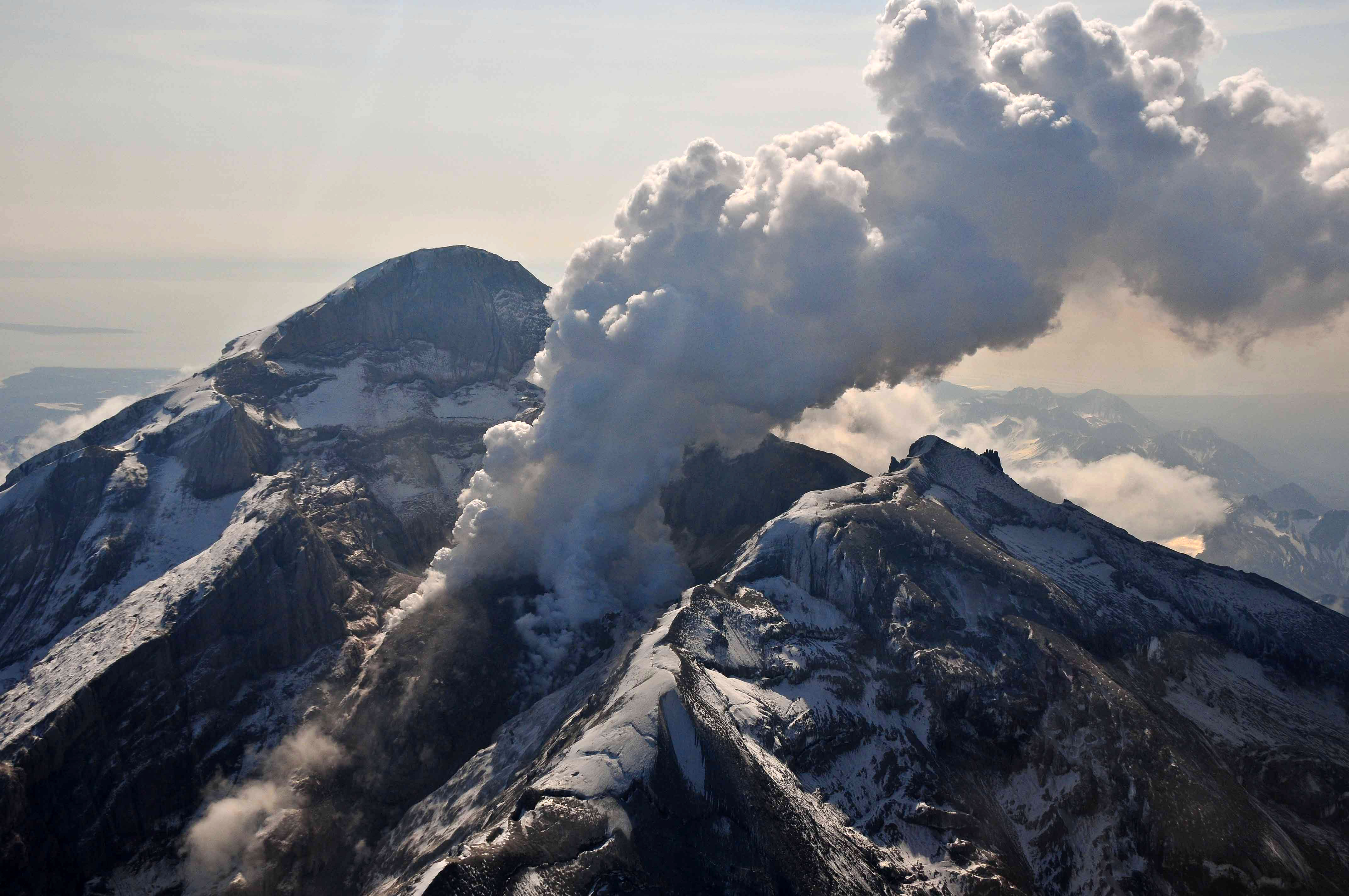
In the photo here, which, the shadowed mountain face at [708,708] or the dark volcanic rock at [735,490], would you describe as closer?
the shadowed mountain face at [708,708]

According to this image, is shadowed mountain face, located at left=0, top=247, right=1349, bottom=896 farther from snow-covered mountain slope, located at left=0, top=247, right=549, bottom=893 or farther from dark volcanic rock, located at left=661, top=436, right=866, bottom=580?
dark volcanic rock, located at left=661, top=436, right=866, bottom=580

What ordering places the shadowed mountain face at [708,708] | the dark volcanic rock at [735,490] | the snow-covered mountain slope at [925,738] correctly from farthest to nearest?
the dark volcanic rock at [735,490] → the shadowed mountain face at [708,708] → the snow-covered mountain slope at [925,738]

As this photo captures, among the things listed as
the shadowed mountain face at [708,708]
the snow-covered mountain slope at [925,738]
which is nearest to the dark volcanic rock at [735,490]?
the shadowed mountain face at [708,708]

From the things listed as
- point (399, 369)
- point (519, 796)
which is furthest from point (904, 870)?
point (399, 369)

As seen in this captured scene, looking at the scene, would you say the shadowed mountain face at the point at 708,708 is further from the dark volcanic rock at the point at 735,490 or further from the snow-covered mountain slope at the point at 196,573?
the dark volcanic rock at the point at 735,490

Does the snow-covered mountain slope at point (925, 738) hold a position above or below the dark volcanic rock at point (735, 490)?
below

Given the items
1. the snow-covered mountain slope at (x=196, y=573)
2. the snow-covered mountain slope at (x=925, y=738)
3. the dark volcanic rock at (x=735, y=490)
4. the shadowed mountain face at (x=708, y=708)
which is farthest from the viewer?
the dark volcanic rock at (x=735, y=490)

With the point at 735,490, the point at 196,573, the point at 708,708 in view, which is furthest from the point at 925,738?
the point at 196,573

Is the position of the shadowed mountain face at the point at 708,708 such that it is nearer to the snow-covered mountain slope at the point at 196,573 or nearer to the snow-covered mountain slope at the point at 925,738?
the snow-covered mountain slope at the point at 925,738
